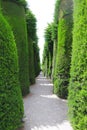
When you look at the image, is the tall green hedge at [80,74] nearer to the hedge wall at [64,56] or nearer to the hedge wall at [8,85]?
the hedge wall at [8,85]

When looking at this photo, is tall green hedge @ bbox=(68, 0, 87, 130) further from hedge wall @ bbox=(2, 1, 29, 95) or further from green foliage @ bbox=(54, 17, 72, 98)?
hedge wall @ bbox=(2, 1, 29, 95)

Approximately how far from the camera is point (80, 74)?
20.1 ft

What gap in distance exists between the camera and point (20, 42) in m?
13.3

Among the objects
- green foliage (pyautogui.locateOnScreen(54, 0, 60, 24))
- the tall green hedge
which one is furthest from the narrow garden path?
green foliage (pyautogui.locateOnScreen(54, 0, 60, 24))

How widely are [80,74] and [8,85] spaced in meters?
1.61

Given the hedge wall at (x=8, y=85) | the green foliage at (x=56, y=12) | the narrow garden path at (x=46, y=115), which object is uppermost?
the green foliage at (x=56, y=12)

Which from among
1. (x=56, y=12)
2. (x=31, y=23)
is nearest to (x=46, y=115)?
(x=56, y=12)

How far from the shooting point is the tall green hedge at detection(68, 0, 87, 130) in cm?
586

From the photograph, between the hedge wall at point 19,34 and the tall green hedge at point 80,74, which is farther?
the hedge wall at point 19,34

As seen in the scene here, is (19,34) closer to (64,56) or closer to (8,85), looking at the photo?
(64,56)

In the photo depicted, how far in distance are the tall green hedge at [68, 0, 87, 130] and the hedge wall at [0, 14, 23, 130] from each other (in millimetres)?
1356

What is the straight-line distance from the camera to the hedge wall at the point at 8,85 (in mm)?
5941

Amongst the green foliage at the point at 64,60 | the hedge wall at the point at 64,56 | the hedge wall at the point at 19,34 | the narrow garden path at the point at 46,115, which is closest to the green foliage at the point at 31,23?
the hedge wall at the point at 19,34

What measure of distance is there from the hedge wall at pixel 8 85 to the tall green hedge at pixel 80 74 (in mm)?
1356
